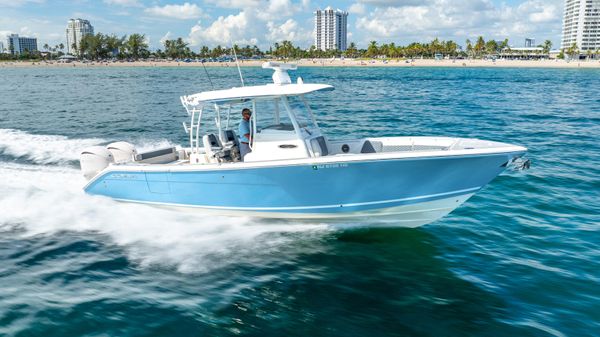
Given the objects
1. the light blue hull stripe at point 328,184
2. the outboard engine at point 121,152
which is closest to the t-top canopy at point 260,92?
the light blue hull stripe at point 328,184

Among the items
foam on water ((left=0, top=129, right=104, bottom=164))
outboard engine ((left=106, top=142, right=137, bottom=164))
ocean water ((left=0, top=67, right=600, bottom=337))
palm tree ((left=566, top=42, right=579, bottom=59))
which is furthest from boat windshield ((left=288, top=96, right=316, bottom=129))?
palm tree ((left=566, top=42, right=579, bottom=59))

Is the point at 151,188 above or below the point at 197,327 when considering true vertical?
above

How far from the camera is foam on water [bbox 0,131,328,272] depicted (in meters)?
8.38

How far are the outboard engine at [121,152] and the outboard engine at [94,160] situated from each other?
0.32 ft

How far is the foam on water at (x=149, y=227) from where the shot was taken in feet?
27.5

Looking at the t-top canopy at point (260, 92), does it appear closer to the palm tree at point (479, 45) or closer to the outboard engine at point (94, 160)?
the outboard engine at point (94, 160)

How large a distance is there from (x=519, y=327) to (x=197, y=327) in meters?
4.25

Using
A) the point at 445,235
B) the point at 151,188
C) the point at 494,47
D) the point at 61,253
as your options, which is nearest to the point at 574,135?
the point at 445,235

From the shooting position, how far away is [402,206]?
8.47 m

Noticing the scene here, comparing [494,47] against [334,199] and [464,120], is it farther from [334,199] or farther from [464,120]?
[334,199]

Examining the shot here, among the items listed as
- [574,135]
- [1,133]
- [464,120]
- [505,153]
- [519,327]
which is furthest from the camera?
[464,120]

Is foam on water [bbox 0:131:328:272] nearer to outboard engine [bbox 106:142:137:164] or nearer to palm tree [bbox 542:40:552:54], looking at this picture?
outboard engine [bbox 106:142:137:164]

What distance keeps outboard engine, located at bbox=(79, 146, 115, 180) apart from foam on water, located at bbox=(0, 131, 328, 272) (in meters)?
0.65

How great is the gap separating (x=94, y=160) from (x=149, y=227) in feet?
7.47
